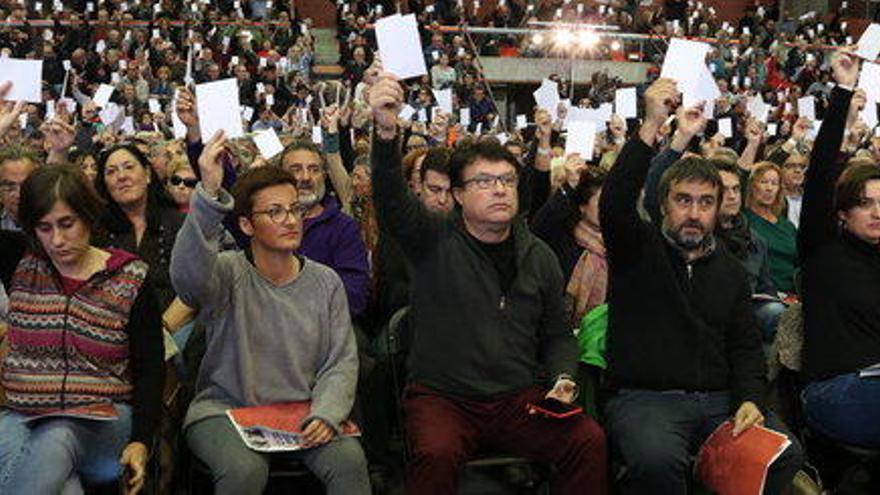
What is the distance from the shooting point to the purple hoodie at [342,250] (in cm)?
371

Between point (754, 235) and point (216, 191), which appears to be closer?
point (216, 191)

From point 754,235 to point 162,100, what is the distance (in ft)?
25.8

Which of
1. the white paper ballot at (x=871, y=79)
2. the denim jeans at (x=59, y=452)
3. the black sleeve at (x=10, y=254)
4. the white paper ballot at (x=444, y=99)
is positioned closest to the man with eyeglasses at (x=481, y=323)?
the denim jeans at (x=59, y=452)

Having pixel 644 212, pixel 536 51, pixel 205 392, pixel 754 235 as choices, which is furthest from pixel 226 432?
pixel 536 51

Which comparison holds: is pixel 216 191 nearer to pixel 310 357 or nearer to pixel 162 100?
pixel 310 357

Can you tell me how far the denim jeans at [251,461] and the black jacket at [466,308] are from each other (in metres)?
0.38

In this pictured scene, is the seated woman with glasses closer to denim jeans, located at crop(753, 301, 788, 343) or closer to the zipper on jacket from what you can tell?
the zipper on jacket

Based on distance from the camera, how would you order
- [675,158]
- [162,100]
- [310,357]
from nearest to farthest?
[310,357] → [675,158] → [162,100]

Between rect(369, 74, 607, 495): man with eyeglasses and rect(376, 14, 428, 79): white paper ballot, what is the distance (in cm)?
22

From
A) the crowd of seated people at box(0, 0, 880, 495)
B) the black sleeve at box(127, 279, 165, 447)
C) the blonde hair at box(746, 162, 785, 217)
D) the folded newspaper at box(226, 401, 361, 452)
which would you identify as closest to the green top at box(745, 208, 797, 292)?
the blonde hair at box(746, 162, 785, 217)

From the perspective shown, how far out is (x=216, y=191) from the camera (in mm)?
2803

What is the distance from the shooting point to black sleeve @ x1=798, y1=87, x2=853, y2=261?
3.35 m

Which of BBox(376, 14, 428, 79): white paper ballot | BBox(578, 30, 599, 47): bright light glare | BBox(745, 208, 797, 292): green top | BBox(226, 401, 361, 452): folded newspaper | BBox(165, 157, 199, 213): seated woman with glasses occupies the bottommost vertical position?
BBox(226, 401, 361, 452): folded newspaper

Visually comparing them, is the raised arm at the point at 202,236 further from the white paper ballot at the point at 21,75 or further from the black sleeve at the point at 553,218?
the white paper ballot at the point at 21,75
